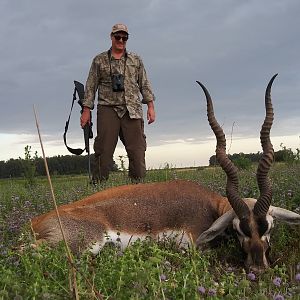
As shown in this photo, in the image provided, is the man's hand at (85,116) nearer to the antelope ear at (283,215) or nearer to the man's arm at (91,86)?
the man's arm at (91,86)

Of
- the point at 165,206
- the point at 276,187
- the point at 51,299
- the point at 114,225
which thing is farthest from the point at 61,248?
the point at 276,187

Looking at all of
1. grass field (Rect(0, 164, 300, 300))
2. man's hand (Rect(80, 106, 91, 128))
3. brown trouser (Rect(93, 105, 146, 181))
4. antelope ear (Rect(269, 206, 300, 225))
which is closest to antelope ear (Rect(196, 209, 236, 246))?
grass field (Rect(0, 164, 300, 300))

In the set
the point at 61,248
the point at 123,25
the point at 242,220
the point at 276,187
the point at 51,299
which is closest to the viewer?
the point at 51,299

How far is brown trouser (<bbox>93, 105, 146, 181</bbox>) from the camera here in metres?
10.6

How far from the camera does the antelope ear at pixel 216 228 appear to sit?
5.83 meters

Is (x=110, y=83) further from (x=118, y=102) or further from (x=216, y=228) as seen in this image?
(x=216, y=228)

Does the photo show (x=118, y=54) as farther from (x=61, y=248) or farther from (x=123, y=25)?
(x=61, y=248)

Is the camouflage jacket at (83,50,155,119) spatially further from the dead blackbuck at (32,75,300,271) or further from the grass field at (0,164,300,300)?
the grass field at (0,164,300,300)

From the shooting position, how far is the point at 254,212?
565 centimetres

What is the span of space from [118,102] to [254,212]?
5478 millimetres

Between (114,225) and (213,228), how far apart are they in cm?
103

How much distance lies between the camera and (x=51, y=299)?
2.88 meters

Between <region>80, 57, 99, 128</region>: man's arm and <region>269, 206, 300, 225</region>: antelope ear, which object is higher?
<region>80, 57, 99, 128</region>: man's arm

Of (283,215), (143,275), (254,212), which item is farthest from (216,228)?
(143,275)
